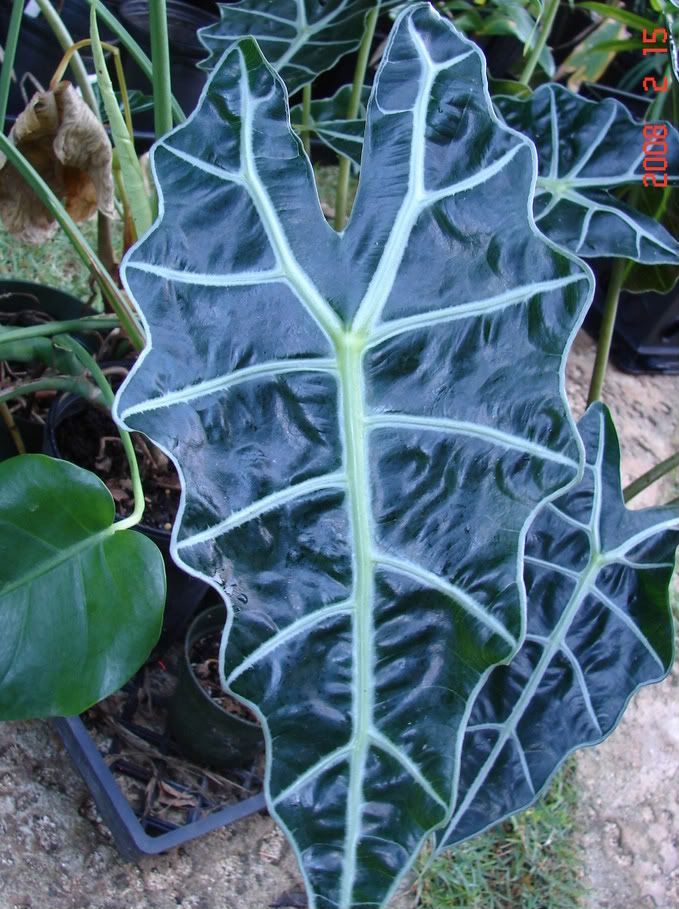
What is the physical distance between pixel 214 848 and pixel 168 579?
0.42 metres

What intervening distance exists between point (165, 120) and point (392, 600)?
658 millimetres

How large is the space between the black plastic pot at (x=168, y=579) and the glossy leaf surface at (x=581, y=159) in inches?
26.1

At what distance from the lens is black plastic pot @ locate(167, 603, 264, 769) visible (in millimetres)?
1109

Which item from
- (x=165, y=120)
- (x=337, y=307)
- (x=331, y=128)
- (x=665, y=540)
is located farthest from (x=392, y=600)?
(x=331, y=128)

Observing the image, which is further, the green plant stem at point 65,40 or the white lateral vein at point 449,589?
the green plant stem at point 65,40

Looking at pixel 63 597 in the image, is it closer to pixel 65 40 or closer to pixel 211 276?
pixel 211 276

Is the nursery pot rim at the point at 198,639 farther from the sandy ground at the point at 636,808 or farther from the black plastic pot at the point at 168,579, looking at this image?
the sandy ground at the point at 636,808

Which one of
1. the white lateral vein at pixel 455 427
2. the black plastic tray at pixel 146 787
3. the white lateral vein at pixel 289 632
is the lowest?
the black plastic tray at pixel 146 787

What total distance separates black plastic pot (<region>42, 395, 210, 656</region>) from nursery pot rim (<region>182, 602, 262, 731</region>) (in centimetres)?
3

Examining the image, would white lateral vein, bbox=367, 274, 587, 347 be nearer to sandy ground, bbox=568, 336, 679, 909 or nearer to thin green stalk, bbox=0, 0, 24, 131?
thin green stalk, bbox=0, 0, 24, 131

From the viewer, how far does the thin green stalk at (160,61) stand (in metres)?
0.81

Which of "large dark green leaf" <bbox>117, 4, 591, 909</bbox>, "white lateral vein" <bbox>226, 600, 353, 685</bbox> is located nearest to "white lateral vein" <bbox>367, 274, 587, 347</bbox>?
"large dark green leaf" <bbox>117, 4, 591, 909</bbox>
